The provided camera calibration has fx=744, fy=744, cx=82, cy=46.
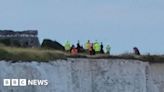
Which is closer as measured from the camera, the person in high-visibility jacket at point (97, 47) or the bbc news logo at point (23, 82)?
the bbc news logo at point (23, 82)

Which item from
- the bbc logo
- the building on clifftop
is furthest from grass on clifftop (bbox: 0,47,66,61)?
the building on clifftop

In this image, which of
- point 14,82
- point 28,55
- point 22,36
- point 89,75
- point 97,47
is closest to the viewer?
point 14,82

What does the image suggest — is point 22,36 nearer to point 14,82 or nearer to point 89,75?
point 89,75

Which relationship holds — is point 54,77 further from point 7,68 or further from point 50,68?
point 7,68

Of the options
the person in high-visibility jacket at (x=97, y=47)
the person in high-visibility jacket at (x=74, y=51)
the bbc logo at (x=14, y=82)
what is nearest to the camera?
the bbc logo at (x=14, y=82)

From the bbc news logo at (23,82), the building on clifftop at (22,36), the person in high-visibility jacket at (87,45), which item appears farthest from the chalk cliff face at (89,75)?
the building on clifftop at (22,36)

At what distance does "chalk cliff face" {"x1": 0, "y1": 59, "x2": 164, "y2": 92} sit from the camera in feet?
144

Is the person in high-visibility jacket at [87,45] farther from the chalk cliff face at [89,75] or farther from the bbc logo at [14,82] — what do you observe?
the bbc logo at [14,82]

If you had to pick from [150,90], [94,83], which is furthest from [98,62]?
[150,90]

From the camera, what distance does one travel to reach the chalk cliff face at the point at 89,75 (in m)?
43.8

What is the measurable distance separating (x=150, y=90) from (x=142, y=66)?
71.7 inches

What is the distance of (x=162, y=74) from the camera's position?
2039 inches

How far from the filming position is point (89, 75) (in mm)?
47344

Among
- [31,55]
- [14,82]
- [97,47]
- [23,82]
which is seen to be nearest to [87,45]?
[97,47]
